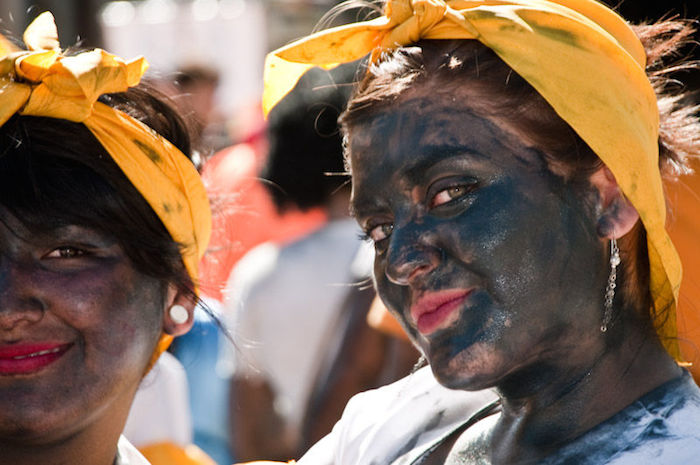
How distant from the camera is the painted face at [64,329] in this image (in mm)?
2127

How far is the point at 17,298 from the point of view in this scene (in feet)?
6.99

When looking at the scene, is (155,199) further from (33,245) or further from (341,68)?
(341,68)

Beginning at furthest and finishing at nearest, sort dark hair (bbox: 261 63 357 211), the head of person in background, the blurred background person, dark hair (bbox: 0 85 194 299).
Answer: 1. the head of person in background
2. dark hair (bbox: 261 63 357 211)
3. the blurred background person
4. dark hair (bbox: 0 85 194 299)

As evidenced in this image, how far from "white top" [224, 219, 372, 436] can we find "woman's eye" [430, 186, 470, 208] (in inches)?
71.7

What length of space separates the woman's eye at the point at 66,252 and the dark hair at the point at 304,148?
2039 millimetres

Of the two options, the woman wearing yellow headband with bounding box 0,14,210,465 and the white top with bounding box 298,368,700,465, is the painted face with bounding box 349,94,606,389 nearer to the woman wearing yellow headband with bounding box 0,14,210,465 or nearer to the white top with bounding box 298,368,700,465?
the white top with bounding box 298,368,700,465

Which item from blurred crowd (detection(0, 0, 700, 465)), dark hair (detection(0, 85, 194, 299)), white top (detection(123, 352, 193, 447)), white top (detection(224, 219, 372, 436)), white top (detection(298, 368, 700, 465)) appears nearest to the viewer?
white top (detection(298, 368, 700, 465))

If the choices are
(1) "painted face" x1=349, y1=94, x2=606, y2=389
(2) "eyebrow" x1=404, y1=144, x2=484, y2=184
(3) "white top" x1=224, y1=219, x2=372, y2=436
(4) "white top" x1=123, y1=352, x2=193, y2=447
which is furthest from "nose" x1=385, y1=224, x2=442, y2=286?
(3) "white top" x1=224, y1=219, x2=372, y2=436

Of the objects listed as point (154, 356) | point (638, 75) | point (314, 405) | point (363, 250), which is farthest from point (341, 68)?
point (638, 75)

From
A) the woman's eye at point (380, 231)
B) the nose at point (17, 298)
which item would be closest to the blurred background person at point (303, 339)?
the woman's eye at point (380, 231)

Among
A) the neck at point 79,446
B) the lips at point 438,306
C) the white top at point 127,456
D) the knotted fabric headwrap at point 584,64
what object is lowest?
the white top at point 127,456

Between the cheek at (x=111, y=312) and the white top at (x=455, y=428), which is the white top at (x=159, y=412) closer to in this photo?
the cheek at (x=111, y=312)

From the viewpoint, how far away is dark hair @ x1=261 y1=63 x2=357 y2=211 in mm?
4281

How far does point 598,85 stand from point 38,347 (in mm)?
1254
